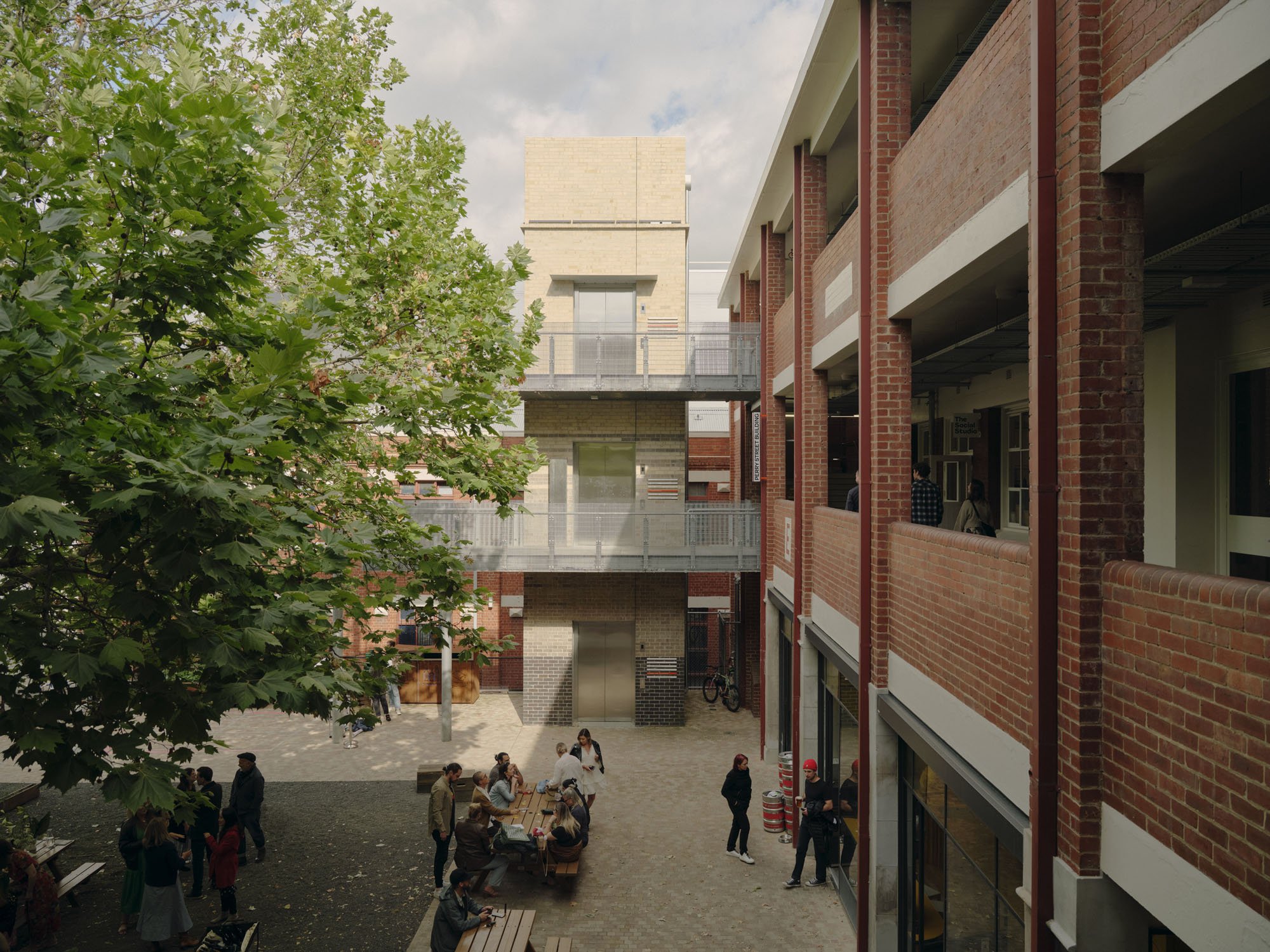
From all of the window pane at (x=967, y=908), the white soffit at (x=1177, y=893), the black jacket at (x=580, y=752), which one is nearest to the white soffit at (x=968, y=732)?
the white soffit at (x=1177, y=893)

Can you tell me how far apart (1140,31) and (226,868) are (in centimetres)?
1150

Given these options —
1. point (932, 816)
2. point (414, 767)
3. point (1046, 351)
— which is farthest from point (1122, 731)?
point (414, 767)

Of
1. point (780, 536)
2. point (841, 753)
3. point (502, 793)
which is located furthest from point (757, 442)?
point (502, 793)

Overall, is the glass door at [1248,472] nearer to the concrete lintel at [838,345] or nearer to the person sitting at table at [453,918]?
the concrete lintel at [838,345]

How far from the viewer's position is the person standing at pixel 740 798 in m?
11.2

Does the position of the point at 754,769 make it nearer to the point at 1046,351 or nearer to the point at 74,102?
the point at 1046,351

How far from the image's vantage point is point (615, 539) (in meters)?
17.6

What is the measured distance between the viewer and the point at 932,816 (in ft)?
23.1

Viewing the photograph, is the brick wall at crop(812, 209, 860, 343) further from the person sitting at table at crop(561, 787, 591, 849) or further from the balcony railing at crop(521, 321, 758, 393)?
the person sitting at table at crop(561, 787, 591, 849)

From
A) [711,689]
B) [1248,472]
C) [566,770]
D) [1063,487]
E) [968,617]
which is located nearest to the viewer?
[1063,487]

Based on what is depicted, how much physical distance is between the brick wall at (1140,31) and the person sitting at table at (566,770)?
1045 cm

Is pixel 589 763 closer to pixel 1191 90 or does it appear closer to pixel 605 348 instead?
pixel 605 348

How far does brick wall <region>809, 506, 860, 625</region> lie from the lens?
29.1 ft

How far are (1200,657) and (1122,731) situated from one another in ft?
2.37
